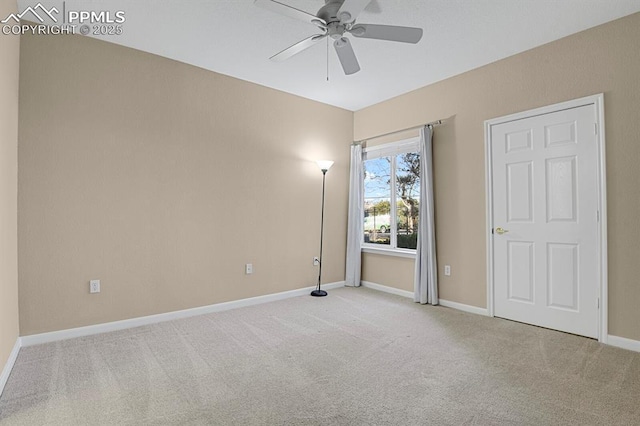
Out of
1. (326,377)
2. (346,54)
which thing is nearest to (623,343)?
(326,377)

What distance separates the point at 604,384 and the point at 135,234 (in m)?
4.01

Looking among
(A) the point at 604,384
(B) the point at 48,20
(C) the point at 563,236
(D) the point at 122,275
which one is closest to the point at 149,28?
(B) the point at 48,20

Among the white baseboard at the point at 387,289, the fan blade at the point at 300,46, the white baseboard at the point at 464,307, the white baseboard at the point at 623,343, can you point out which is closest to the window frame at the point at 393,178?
the white baseboard at the point at 387,289

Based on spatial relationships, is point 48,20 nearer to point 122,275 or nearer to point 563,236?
point 122,275

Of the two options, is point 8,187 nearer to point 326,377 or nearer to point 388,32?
point 326,377

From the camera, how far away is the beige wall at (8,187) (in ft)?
7.39

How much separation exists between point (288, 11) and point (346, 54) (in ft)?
2.09

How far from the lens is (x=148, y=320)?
11.3 feet

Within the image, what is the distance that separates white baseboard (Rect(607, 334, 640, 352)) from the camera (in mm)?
2746

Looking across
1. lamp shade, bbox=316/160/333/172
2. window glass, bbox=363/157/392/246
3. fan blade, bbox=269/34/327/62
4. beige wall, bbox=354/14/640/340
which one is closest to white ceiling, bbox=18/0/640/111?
beige wall, bbox=354/14/640/340

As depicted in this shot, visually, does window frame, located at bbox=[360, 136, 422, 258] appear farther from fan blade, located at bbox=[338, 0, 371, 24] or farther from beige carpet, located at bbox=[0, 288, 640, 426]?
fan blade, located at bbox=[338, 0, 371, 24]

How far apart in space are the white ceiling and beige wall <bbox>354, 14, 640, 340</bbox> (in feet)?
0.55

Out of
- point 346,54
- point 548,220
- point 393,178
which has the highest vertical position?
point 346,54

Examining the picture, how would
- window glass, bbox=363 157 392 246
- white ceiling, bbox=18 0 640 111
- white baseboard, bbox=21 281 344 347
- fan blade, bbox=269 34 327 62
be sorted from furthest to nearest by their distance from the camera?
window glass, bbox=363 157 392 246, white baseboard, bbox=21 281 344 347, white ceiling, bbox=18 0 640 111, fan blade, bbox=269 34 327 62
